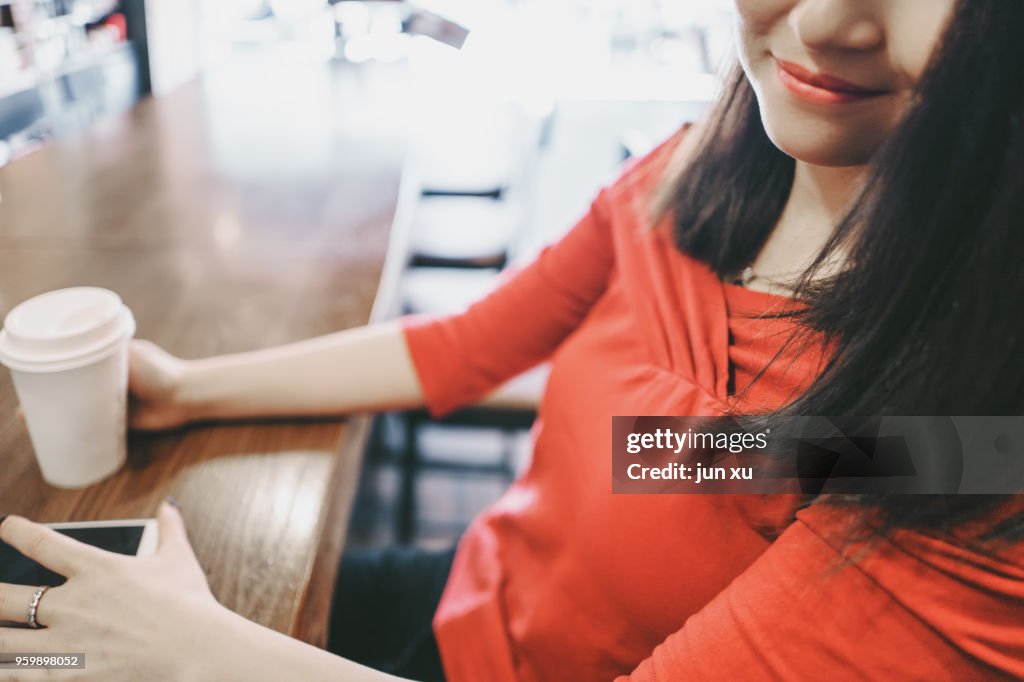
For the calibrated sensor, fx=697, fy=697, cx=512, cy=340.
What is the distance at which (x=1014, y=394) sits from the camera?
530mm

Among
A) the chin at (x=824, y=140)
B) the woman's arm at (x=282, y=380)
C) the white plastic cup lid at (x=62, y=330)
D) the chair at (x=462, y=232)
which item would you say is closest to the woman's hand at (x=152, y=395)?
the woman's arm at (x=282, y=380)

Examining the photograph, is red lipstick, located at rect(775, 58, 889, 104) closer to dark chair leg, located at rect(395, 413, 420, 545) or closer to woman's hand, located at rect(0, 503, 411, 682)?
woman's hand, located at rect(0, 503, 411, 682)

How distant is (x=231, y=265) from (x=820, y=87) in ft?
3.42

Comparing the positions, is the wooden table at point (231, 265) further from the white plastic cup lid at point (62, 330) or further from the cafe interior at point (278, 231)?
the white plastic cup lid at point (62, 330)

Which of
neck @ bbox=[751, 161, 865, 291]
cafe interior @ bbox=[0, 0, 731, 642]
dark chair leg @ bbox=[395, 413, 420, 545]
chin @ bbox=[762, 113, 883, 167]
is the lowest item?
dark chair leg @ bbox=[395, 413, 420, 545]

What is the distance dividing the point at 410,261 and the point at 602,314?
48.1 inches

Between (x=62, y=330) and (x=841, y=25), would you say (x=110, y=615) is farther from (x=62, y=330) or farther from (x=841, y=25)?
(x=841, y=25)

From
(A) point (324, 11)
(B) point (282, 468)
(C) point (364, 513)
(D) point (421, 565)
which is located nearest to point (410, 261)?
(C) point (364, 513)

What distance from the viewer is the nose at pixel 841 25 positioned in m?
0.53

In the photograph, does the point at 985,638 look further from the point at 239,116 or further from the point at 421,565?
the point at 239,116

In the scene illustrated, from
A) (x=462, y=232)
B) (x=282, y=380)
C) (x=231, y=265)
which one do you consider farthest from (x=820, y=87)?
(x=462, y=232)

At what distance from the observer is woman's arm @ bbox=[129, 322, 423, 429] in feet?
2.89

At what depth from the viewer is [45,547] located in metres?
0.63
